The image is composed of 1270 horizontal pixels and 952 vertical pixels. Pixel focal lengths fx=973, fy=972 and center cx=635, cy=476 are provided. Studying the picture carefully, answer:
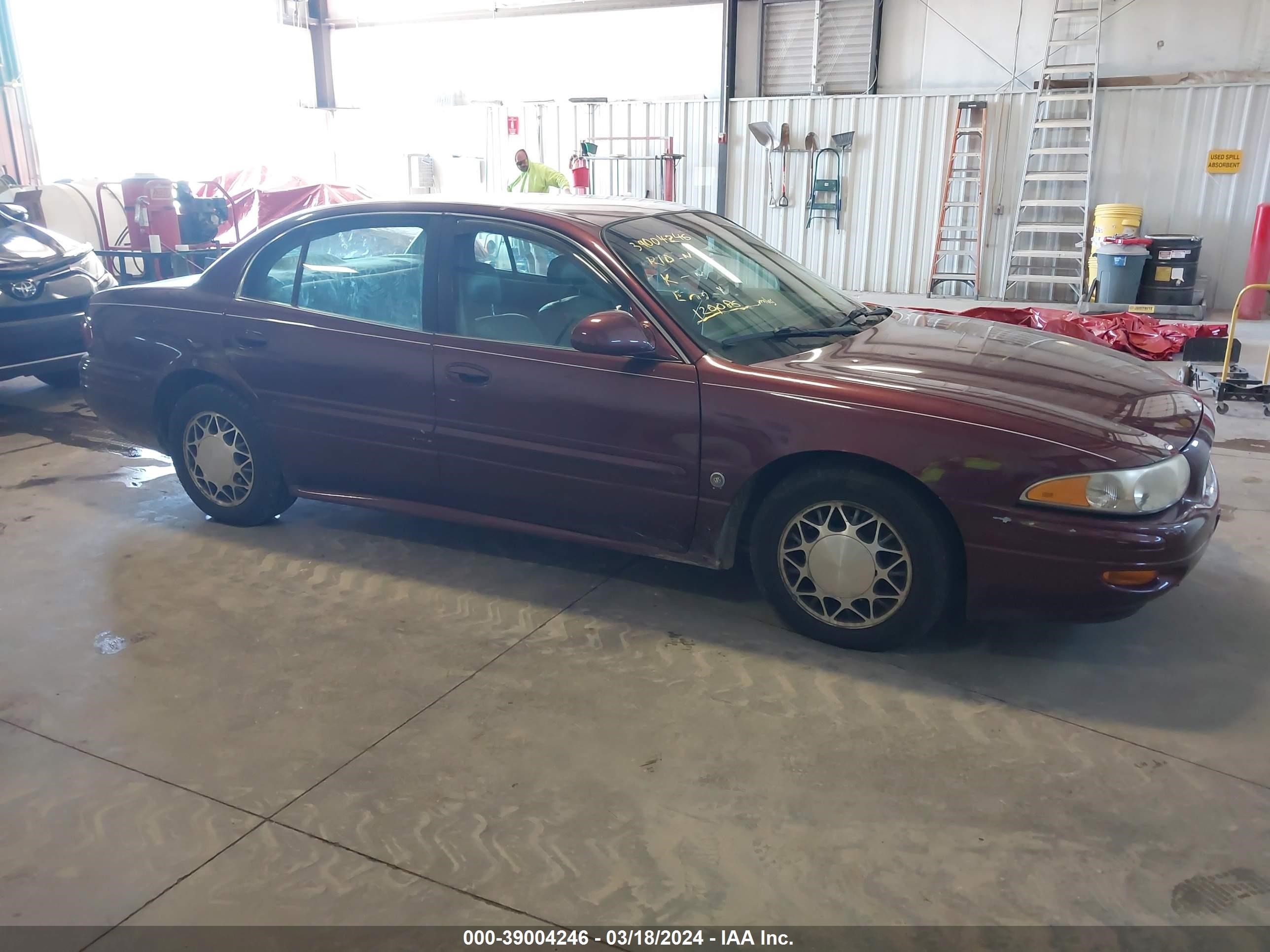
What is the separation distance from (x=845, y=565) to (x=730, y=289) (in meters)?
1.18

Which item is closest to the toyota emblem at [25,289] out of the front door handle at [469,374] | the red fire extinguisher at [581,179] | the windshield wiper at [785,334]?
the front door handle at [469,374]

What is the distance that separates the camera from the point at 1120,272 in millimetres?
10430

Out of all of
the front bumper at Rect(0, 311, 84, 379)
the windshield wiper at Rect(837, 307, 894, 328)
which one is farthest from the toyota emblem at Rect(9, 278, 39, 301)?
the windshield wiper at Rect(837, 307, 894, 328)

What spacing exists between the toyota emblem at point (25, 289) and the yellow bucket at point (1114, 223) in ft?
33.0

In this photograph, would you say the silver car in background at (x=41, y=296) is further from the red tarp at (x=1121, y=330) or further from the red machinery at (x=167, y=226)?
the red tarp at (x=1121, y=330)

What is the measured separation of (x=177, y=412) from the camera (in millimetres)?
4441

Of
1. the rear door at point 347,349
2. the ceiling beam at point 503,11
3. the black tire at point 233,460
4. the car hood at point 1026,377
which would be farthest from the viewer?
the ceiling beam at point 503,11

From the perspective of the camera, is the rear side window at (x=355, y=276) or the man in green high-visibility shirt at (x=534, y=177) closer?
the rear side window at (x=355, y=276)

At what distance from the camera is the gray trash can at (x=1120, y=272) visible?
10.3 meters

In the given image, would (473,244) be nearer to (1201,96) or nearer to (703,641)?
(703,641)

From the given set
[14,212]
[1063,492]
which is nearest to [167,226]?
[14,212]

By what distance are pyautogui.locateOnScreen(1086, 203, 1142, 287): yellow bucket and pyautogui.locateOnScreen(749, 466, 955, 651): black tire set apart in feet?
29.4

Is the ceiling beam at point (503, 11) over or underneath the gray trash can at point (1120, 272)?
over

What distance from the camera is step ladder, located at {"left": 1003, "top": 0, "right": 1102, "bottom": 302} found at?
439 inches
